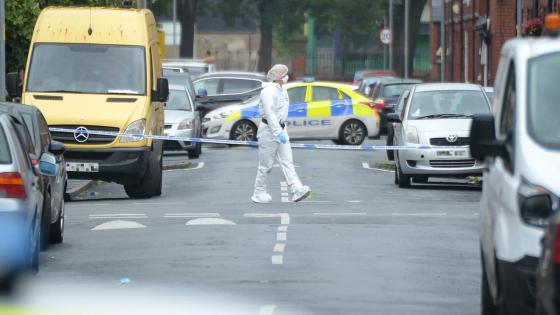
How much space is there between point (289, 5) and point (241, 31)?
49541 millimetres

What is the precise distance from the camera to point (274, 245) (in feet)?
47.7

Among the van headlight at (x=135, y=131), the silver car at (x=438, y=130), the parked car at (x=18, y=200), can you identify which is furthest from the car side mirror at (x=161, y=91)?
the parked car at (x=18, y=200)

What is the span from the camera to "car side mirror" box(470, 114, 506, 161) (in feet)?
28.1

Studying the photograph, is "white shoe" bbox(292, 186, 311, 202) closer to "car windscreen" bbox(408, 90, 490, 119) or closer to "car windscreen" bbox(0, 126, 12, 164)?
"car windscreen" bbox(408, 90, 490, 119)

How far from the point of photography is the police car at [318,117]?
36.9 m

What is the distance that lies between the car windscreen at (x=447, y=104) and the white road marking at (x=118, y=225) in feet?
26.8

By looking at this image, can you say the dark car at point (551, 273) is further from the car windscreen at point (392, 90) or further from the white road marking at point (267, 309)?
the car windscreen at point (392, 90)

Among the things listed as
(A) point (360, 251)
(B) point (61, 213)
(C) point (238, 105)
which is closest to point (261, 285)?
(A) point (360, 251)

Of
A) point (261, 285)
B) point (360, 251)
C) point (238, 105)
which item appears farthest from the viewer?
point (238, 105)

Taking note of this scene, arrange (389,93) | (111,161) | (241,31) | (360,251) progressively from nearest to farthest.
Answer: (360,251)
(111,161)
(389,93)
(241,31)

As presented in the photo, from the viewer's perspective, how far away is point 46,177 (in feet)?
46.4

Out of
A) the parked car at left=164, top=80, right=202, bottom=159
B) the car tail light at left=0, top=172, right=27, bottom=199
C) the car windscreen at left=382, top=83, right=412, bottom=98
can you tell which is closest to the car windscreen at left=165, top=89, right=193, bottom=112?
the parked car at left=164, top=80, right=202, bottom=159

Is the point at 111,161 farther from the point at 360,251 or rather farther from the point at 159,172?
the point at 360,251

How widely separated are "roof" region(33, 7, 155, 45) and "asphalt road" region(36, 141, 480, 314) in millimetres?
2381
